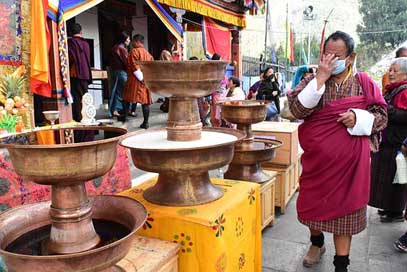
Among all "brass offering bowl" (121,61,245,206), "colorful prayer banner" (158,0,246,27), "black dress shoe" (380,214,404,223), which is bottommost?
"black dress shoe" (380,214,404,223)

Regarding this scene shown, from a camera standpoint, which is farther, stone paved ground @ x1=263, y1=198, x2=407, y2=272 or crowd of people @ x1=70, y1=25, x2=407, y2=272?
stone paved ground @ x1=263, y1=198, x2=407, y2=272

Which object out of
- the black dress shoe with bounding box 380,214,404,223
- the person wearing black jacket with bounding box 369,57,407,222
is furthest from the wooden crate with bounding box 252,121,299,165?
the black dress shoe with bounding box 380,214,404,223

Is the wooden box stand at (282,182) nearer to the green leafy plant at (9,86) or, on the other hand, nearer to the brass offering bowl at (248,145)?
the brass offering bowl at (248,145)

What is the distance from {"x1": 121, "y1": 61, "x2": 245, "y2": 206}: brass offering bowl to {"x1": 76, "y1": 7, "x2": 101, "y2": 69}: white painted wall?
687 cm

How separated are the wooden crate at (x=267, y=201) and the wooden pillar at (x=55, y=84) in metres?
2.56

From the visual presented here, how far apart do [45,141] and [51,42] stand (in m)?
3.34

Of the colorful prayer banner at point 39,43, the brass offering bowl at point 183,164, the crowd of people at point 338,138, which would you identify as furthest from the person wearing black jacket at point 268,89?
the brass offering bowl at point 183,164

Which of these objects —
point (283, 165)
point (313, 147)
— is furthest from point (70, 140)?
point (283, 165)

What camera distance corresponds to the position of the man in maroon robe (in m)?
5.06

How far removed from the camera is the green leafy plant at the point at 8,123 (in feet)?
8.39

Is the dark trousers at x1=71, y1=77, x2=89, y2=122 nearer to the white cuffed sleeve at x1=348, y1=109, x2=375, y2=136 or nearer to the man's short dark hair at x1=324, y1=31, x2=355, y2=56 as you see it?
the man's short dark hair at x1=324, y1=31, x2=355, y2=56

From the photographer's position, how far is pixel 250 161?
9.77 ft

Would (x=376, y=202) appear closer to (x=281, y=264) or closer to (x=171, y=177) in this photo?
(x=281, y=264)

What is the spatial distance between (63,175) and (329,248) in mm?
2489
